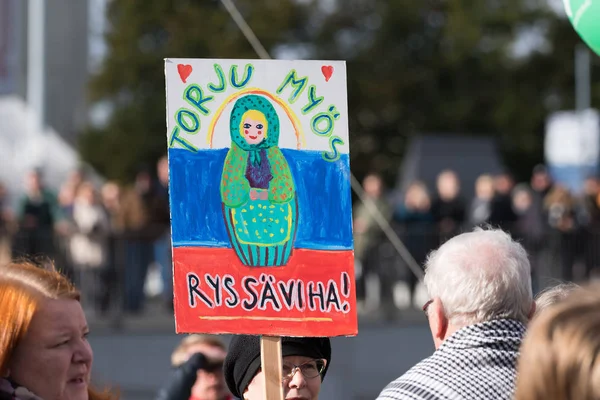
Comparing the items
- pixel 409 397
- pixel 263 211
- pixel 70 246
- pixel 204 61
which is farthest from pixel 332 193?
pixel 70 246

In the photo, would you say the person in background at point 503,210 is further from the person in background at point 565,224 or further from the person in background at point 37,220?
the person in background at point 37,220

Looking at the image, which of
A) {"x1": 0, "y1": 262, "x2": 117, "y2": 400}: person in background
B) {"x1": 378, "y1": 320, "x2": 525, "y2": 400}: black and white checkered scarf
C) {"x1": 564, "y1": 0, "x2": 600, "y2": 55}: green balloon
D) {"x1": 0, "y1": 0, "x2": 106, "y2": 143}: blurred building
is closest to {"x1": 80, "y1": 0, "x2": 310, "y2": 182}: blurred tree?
{"x1": 0, "y1": 0, "x2": 106, "y2": 143}: blurred building

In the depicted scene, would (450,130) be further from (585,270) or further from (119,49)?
(585,270)

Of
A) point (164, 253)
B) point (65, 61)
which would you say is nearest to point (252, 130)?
point (164, 253)

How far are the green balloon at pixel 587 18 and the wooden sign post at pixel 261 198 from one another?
1.59 meters

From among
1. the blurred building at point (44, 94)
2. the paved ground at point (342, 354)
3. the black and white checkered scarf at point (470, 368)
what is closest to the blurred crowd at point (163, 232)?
the paved ground at point (342, 354)

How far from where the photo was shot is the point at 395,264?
12570 millimetres

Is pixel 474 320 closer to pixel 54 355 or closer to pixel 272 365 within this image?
pixel 272 365

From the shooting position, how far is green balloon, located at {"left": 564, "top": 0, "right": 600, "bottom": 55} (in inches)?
197

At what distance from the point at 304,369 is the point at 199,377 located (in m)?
0.90

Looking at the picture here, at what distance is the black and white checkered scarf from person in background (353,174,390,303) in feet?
29.6

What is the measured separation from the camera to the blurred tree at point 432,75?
3500 cm

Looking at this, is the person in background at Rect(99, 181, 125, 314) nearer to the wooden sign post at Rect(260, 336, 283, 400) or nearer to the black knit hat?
the black knit hat

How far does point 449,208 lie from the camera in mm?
12703
